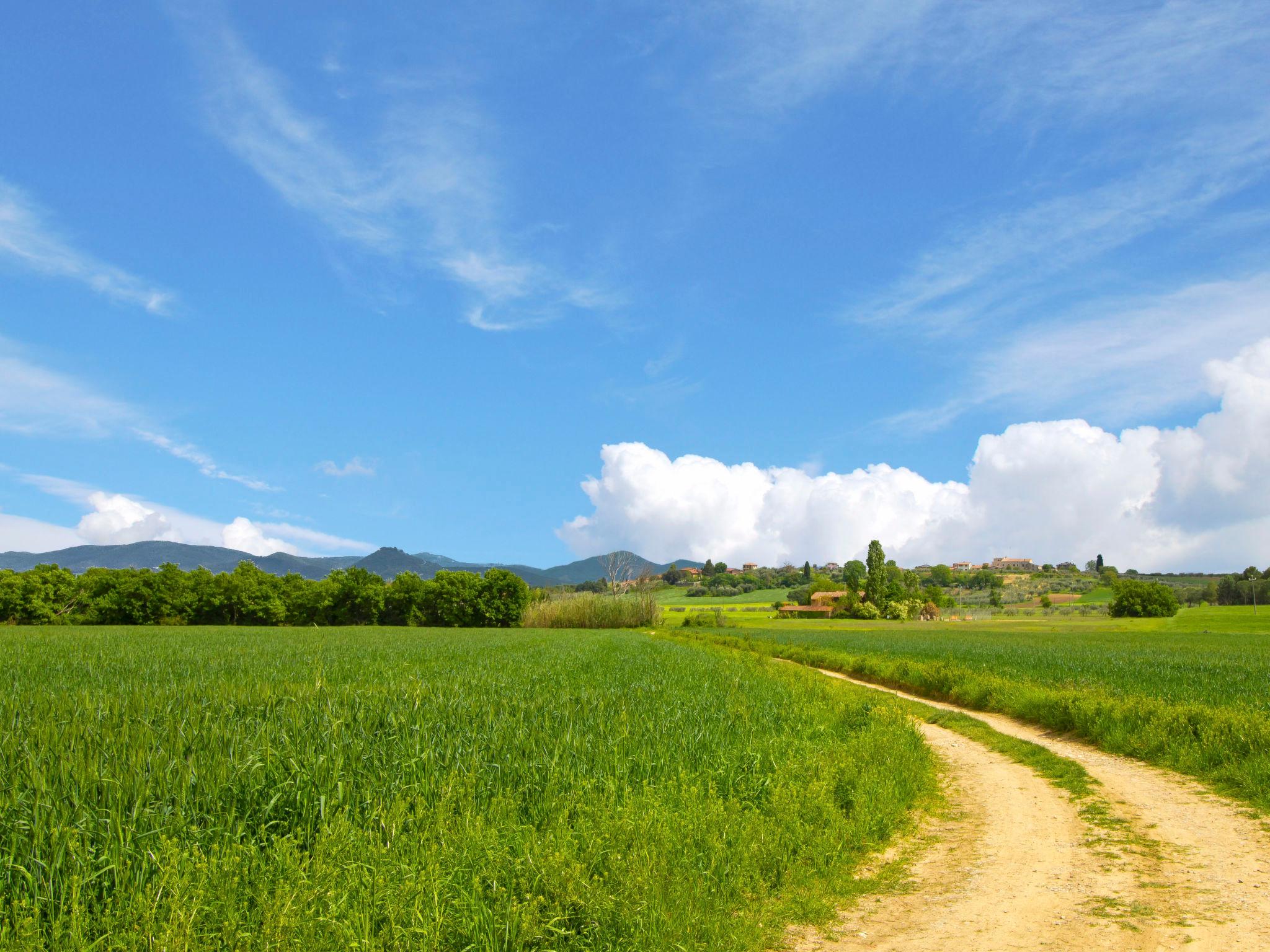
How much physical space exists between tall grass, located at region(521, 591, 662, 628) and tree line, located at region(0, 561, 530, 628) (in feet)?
17.6

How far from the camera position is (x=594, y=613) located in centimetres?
8631

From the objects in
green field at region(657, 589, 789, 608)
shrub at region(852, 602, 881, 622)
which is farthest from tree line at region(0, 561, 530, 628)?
green field at region(657, 589, 789, 608)

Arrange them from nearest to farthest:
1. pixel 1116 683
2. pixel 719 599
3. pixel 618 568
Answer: pixel 1116 683, pixel 618 568, pixel 719 599

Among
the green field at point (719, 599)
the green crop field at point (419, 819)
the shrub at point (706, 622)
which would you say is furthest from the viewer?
the green field at point (719, 599)

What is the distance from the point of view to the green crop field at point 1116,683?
→ 1287cm

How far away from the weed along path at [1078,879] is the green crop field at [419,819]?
69cm

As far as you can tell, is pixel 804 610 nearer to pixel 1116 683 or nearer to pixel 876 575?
pixel 876 575

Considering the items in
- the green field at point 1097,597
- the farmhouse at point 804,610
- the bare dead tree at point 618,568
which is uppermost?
the bare dead tree at point 618,568

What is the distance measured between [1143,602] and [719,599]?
92.2 m

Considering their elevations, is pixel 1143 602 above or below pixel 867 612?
above

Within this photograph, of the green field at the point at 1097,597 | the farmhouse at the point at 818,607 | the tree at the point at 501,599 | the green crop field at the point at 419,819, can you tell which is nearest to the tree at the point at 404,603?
the tree at the point at 501,599

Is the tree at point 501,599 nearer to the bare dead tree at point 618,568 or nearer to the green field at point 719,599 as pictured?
the bare dead tree at point 618,568

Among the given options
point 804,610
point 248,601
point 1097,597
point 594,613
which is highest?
point 248,601

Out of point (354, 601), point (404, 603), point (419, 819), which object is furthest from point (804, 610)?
point (419, 819)
